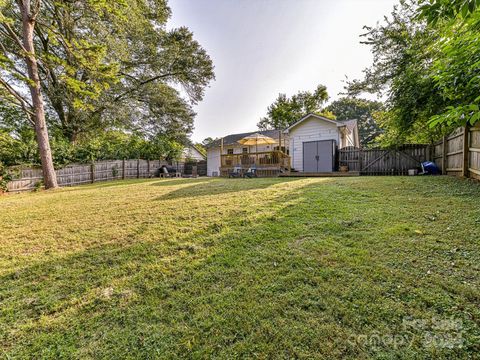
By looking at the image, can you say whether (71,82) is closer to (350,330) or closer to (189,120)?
(189,120)

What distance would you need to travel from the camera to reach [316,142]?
13555mm

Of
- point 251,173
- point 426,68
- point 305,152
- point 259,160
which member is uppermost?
point 426,68

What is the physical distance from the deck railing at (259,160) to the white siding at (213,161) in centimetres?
635

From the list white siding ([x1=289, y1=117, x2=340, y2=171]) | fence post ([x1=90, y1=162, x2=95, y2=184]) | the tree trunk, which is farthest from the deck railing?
the tree trunk

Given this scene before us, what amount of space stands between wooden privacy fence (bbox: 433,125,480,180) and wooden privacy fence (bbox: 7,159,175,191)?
16595mm

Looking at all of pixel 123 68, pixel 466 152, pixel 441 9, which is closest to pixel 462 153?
pixel 466 152

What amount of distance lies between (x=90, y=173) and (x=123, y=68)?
8324 millimetres

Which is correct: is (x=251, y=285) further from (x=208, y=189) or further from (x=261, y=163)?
(x=261, y=163)

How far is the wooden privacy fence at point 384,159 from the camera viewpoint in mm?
11609

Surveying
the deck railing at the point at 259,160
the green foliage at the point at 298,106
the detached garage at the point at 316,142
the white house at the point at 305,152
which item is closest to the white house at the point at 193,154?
the green foliage at the point at 298,106

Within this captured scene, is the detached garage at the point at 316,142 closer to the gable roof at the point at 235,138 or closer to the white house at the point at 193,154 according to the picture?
the gable roof at the point at 235,138

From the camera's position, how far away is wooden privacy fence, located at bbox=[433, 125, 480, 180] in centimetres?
560

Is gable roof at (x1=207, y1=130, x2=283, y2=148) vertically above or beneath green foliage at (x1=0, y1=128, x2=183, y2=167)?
above

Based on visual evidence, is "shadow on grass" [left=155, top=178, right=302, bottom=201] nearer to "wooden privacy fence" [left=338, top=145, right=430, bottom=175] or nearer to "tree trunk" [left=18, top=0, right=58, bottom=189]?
"tree trunk" [left=18, top=0, right=58, bottom=189]
